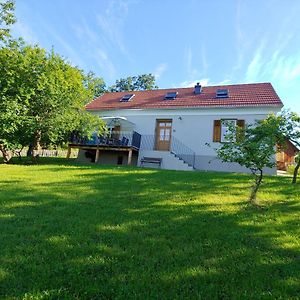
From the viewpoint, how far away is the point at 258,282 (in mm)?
2932

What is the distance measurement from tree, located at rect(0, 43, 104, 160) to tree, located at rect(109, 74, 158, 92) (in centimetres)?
2322

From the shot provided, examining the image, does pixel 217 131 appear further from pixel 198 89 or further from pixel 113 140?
pixel 113 140

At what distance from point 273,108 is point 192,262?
49.6 feet

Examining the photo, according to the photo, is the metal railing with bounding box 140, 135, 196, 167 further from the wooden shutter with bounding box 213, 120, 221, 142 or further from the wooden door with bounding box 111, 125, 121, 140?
the wooden door with bounding box 111, 125, 121, 140

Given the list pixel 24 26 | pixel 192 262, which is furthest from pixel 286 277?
pixel 24 26

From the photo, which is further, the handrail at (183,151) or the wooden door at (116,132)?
the wooden door at (116,132)

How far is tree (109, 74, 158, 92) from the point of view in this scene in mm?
40906

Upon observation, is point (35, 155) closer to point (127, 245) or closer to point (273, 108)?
point (273, 108)

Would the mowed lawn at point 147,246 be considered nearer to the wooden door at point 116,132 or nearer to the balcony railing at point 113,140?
the balcony railing at point 113,140

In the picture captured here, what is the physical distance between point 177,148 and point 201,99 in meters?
3.65

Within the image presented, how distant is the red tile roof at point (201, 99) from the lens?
1738 cm

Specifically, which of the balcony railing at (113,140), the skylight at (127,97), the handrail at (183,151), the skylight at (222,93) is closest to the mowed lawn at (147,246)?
the handrail at (183,151)

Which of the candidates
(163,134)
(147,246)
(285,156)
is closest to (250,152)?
(147,246)

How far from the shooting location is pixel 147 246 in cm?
384
